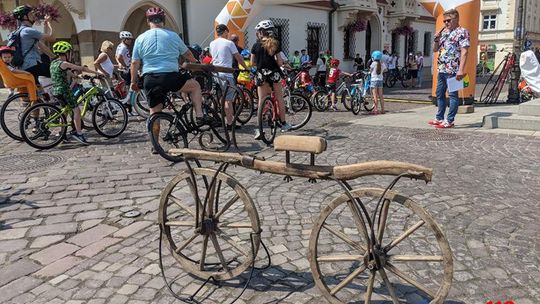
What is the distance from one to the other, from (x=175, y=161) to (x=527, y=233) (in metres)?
4.12

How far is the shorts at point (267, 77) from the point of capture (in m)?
7.21

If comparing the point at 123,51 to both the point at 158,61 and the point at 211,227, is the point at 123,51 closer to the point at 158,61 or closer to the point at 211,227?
the point at 158,61

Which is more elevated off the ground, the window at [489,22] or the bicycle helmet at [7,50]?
the window at [489,22]

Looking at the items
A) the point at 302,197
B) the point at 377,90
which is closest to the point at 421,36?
the point at 377,90

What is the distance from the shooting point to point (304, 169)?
2537 mm

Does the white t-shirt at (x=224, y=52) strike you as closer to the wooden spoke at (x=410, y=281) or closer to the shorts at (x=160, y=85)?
the shorts at (x=160, y=85)

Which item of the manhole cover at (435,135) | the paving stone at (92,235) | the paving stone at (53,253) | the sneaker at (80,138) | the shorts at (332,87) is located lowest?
the paving stone at (53,253)

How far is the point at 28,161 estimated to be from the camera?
20.5 ft

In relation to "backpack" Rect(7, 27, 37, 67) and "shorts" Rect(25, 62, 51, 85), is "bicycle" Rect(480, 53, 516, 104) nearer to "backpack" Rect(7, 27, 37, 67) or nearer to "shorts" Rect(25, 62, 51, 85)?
"shorts" Rect(25, 62, 51, 85)

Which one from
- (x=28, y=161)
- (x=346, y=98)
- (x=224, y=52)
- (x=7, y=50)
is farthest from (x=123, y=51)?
(x=346, y=98)

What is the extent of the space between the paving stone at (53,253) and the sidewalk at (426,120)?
21.8 ft

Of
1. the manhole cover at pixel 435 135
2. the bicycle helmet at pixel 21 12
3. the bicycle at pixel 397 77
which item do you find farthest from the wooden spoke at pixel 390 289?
the bicycle at pixel 397 77

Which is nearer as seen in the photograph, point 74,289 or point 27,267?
point 74,289

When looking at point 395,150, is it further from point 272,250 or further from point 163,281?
point 163,281
